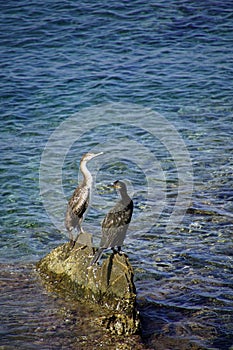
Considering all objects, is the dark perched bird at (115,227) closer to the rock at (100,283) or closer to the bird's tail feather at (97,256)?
the bird's tail feather at (97,256)

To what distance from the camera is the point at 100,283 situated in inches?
360

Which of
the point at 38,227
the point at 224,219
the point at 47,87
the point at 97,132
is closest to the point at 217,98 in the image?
the point at 97,132

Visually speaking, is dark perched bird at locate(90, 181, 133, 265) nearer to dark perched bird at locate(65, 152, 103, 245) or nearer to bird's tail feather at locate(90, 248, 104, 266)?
bird's tail feather at locate(90, 248, 104, 266)

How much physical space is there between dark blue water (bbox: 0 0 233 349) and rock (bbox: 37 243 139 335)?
1.46 feet

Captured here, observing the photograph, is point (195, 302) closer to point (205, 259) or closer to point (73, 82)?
point (205, 259)

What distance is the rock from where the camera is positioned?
874 cm

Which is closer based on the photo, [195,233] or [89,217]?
[195,233]

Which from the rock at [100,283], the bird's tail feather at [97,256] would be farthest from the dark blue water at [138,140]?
the bird's tail feather at [97,256]

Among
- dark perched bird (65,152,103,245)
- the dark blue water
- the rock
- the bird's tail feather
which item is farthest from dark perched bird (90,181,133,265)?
the dark blue water

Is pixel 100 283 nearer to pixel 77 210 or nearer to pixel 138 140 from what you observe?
pixel 77 210

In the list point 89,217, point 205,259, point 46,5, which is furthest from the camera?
point 46,5

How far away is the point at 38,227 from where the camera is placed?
40.7 ft

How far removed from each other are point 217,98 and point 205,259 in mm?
8665

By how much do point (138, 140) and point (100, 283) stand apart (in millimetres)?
7727
